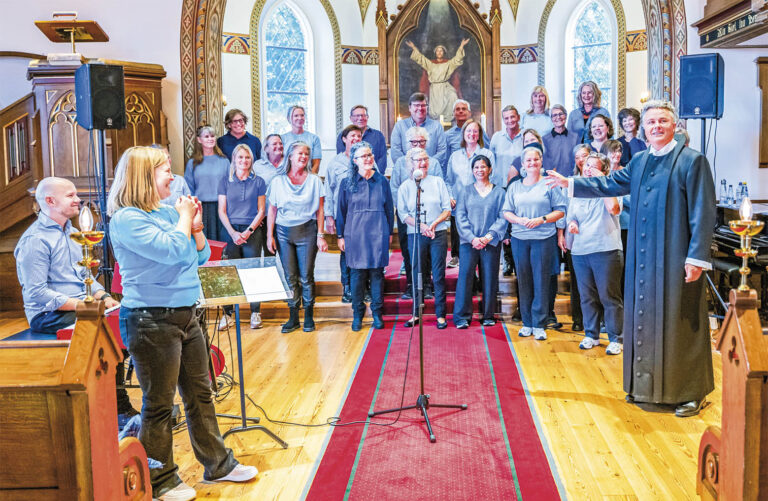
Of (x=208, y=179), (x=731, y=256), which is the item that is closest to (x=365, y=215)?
(x=208, y=179)

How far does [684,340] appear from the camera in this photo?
3.80m

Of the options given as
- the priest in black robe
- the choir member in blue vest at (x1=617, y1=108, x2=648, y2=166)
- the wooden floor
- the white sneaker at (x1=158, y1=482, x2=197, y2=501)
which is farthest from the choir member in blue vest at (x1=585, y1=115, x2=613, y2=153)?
the white sneaker at (x1=158, y1=482, x2=197, y2=501)

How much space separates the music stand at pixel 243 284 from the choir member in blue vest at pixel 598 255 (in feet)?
8.10

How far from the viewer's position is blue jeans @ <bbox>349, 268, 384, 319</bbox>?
19.6ft

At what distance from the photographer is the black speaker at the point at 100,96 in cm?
529

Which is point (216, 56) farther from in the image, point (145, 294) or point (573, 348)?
point (145, 294)

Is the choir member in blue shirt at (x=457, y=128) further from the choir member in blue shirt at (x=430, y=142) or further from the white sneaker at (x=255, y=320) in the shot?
the white sneaker at (x=255, y=320)

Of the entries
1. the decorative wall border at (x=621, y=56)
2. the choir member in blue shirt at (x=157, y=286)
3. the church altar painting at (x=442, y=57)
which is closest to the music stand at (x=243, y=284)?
the choir member in blue shirt at (x=157, y=286)

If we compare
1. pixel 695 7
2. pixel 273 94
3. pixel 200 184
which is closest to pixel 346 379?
pixel 200 184

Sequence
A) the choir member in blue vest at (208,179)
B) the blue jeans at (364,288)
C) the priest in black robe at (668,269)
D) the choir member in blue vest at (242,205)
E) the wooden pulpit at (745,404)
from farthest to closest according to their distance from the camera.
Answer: the choir member in blue vest at (208,179), the choir member in blue vest at (242,205), the blue jeans at (364,288), the priest in black robe at (668,269), the wooden pulpit at (745,404)

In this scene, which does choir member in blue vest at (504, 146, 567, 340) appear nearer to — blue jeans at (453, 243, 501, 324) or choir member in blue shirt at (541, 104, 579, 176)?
blue jeans at (453, 243, 501, 324)

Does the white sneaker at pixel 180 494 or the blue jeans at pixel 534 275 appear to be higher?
the blue jeans at pixel 534 275

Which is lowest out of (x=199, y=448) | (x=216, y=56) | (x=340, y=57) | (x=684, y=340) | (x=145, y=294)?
(x=199, y=448)

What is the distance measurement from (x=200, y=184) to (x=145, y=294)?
378 cm
